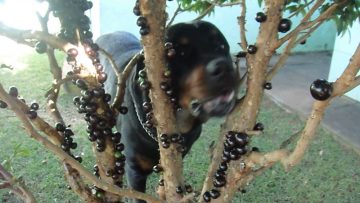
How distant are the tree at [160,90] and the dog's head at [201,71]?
20cm

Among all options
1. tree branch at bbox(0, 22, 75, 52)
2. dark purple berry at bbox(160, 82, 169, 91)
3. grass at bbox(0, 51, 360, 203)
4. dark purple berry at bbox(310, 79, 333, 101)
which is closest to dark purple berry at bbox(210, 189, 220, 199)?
dark purple berry at bbox(160, 82, 169, 91)

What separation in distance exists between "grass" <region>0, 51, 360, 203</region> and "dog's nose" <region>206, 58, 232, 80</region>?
2.98 ft

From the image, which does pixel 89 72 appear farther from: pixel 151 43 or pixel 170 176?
pixel 170 176

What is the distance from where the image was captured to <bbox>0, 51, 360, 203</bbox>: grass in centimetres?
283

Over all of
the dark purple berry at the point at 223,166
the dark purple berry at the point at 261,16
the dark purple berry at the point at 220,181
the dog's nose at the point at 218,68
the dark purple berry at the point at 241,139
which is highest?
the dark purple berry at the point at 261,16

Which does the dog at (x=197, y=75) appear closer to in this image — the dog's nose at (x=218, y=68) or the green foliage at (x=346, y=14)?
the dog's nose at (x=218, y=68)

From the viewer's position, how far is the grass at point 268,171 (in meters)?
2.83

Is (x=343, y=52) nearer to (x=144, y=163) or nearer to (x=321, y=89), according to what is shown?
(x=144, y=163)

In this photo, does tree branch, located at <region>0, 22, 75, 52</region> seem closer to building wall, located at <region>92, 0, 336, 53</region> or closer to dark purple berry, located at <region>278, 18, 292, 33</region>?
dark purple berry, located at <region>278, 18, 292, 33</region>

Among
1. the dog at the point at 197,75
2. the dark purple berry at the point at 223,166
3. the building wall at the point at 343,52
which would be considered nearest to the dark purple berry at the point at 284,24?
the dog at the point at 197,75

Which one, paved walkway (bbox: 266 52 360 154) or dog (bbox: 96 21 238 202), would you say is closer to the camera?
dog (bbox: 96 21 238 202)

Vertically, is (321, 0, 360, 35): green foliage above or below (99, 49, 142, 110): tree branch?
above

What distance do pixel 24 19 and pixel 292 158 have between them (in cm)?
85

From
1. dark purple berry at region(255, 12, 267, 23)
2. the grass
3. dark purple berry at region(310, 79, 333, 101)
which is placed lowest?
the grass
